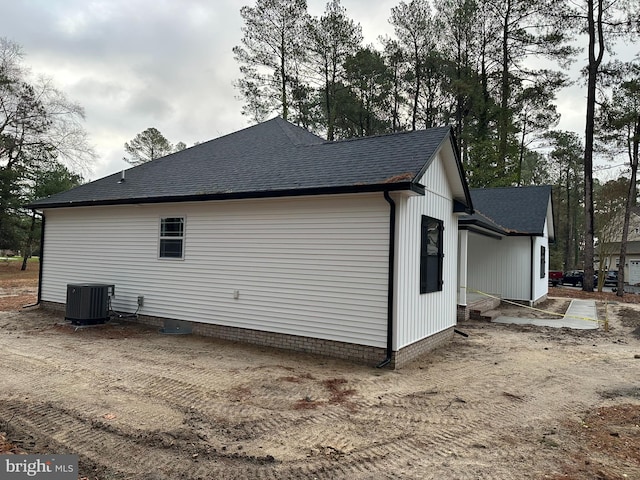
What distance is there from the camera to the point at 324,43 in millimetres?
23062

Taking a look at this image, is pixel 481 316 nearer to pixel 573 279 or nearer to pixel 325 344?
pixel 325 344

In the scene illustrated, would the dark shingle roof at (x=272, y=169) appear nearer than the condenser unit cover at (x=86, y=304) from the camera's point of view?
Yes

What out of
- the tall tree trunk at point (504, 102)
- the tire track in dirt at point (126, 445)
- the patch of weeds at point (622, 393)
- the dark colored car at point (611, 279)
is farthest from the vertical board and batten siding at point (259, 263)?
the dark colored car at point (611, 279)

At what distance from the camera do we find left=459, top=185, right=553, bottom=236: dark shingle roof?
50.3 ft

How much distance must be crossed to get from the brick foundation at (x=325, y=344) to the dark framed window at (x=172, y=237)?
4.75ft

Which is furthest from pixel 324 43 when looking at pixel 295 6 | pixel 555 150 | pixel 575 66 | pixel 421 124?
pixel 555 150

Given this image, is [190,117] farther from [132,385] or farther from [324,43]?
[132,385]

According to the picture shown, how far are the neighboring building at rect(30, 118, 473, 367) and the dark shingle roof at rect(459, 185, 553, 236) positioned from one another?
7668 millimetres

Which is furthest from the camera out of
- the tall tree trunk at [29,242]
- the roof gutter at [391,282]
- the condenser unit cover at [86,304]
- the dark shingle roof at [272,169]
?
the tall tree trunk at [29,242]

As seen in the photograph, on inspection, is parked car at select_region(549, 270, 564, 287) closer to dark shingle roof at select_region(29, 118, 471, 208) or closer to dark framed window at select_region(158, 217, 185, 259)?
dark shingle roof at select_region(29, 118, 471, 208)

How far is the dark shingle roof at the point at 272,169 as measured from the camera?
6715 mm

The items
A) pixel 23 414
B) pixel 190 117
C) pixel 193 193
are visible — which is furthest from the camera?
pixel 190 117

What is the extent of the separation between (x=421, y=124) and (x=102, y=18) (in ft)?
63.9

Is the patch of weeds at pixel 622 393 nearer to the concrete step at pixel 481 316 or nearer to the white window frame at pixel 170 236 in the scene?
the concrete step at pixel 481 316
